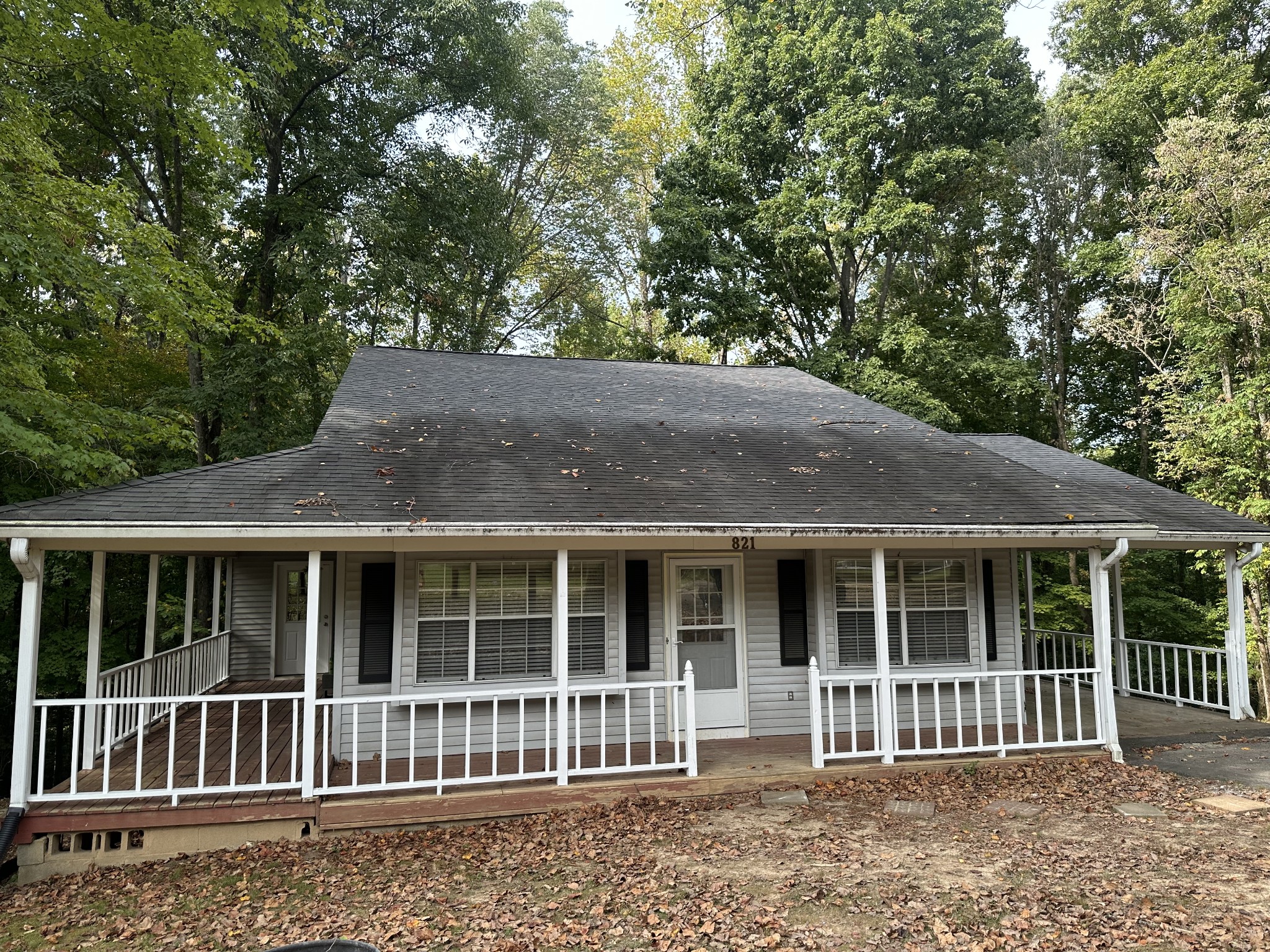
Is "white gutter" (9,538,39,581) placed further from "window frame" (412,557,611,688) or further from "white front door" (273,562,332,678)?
"white front door" (273,562,332,678)

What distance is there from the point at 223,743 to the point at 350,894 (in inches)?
156

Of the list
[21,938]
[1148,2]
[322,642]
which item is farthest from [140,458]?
[1148,2]

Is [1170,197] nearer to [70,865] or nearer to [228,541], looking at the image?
[228,541]

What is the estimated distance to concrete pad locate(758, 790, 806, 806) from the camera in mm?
6660

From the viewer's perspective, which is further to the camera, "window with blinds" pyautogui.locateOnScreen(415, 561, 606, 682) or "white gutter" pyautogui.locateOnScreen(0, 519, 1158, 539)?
"window with blinds" pyautogui.locateOnScreen(415, 561, 606, 682)

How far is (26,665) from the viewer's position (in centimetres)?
592

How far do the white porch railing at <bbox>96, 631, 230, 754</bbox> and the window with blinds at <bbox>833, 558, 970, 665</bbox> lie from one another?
7114 millimetres

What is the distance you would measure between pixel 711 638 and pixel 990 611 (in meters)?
3.48

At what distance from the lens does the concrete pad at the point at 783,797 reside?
6.66 meters

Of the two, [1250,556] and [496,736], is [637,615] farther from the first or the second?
[1250,556]

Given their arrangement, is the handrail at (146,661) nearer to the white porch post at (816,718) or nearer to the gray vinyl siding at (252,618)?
the gray vinyl siding at (252,618)

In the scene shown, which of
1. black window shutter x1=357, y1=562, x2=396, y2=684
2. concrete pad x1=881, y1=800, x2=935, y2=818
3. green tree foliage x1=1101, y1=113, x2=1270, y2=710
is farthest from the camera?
green tree foliage x1=1101, y1=113, x2=1270, y2=710

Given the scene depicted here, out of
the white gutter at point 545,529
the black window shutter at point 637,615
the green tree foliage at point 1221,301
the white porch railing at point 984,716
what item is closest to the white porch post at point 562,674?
the white gutter at point 545,529

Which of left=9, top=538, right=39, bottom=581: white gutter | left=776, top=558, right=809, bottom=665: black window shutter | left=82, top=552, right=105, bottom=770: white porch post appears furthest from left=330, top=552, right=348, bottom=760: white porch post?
left=776, top=558, right=809, bottom=665: black window shutter
